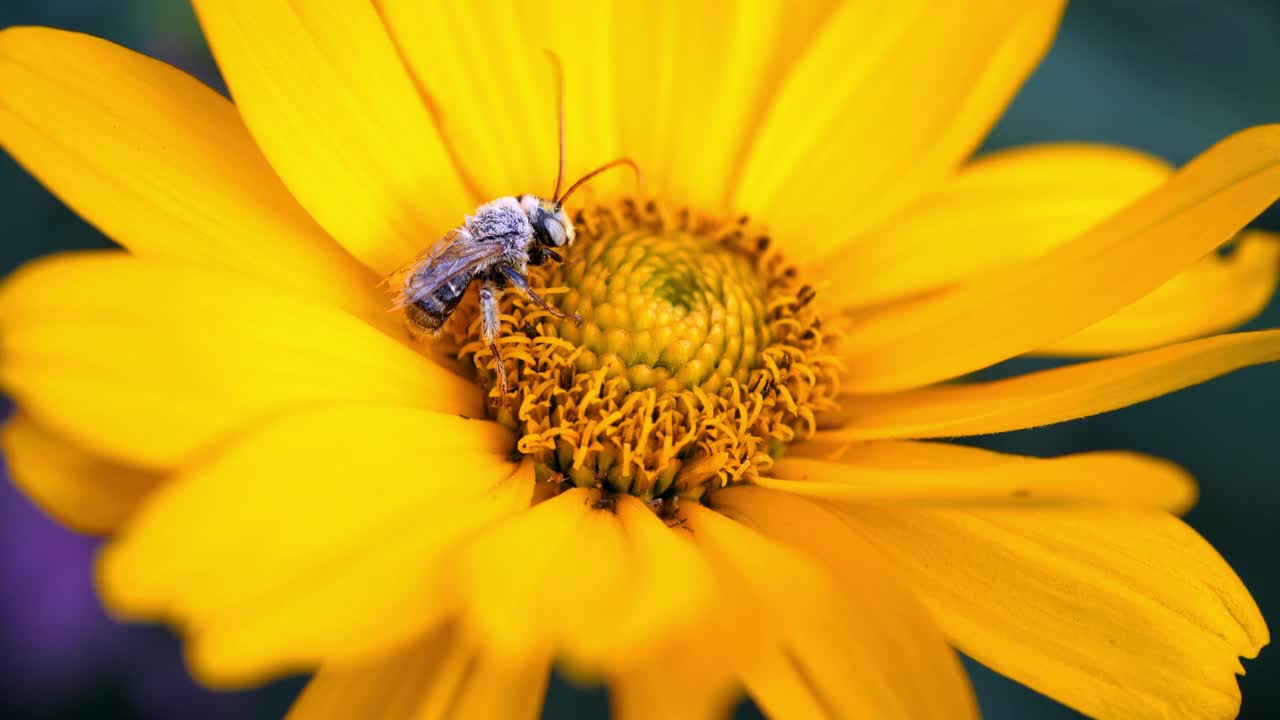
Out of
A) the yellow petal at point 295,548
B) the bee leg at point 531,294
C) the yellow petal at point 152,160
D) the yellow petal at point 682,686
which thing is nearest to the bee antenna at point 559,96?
the bee leg at point 531,294

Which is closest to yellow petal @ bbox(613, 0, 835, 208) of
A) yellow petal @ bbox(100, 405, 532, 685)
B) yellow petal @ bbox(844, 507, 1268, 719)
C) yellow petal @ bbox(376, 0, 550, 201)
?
yellow petal @ bbox(376, 0, 550, 201)

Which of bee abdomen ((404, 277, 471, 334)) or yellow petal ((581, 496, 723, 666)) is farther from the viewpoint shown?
bee abdomen ((404, 277, 471, 334))

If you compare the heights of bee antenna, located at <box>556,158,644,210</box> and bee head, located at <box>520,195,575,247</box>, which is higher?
bee antenna, located at <box>556,158,644,210</box>

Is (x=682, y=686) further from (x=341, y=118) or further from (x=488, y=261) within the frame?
(x=341, y=118)

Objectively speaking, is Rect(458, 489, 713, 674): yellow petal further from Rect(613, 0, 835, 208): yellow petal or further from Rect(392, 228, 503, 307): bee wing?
Rect(613, 0, 835, 208): yellow petal

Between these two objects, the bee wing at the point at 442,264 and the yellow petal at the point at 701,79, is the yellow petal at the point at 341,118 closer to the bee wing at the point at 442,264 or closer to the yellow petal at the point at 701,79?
the bee wing at the point at 442,264

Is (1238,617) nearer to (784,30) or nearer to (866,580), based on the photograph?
(866,580)

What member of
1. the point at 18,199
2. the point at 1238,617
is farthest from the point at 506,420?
the point at 18,199
